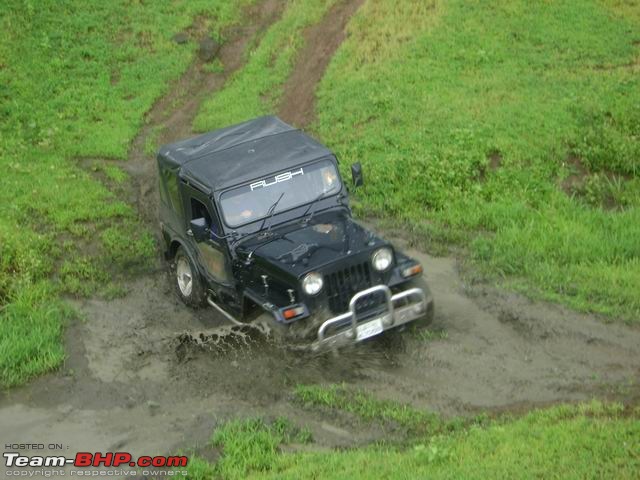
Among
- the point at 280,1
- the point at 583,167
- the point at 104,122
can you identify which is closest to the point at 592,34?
the point at 583,167

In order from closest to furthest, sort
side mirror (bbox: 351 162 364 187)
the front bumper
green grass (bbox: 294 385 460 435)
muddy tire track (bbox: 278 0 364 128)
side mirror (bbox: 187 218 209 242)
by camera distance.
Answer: green grass (bbox: 294 385 460 435) → the front bumper → side mirror (bbox: 187 218 209 242) → side mirror (bbox: 351 162 364 187) → muddy tire track (bbox: 278 0 364 128)

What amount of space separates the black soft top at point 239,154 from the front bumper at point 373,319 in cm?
190

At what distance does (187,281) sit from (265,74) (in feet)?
25.3

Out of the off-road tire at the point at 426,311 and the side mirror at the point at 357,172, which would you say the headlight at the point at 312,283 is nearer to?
the off-road tire at the point at 426,311

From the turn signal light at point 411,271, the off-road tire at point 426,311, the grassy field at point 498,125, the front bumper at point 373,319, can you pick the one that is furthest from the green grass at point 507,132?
the front bumper at point 373,319

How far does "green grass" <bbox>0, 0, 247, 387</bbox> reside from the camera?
34.0 feet

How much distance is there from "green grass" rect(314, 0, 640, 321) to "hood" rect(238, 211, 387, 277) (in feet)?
7.19

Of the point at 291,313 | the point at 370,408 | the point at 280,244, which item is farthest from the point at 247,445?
the point at 280,244

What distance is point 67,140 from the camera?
15523 mm

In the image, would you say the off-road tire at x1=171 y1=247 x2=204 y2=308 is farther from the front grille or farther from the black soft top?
the front grille

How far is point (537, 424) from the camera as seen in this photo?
23.5ft

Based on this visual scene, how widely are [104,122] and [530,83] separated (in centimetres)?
770


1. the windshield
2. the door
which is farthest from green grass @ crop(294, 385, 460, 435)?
the windshield

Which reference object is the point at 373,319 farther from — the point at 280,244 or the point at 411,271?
the point at 280,244
